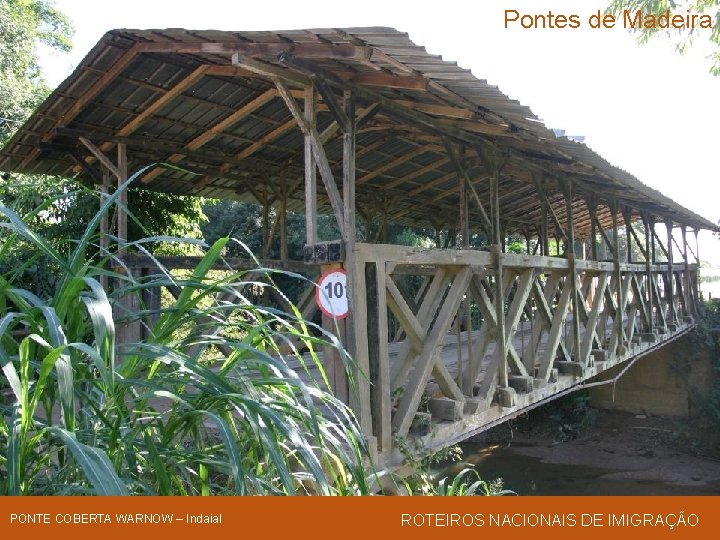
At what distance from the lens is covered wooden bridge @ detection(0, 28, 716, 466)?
3.07 meters

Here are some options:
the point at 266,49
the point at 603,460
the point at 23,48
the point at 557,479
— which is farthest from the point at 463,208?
the point at 23,48

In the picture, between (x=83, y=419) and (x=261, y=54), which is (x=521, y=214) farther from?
(x=83, y=419)

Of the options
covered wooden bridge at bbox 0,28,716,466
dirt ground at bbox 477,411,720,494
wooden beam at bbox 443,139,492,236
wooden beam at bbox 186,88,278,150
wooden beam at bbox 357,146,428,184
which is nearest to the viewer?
covered wooden bridge at bbox 0,28,716,466

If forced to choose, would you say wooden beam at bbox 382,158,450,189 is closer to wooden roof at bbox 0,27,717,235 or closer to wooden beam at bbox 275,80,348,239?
wooden roof at bbox 0,27,717,235

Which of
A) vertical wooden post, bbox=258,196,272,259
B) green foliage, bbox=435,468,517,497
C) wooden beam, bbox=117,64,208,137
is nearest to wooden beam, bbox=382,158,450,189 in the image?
vertical wooden post, bbox=258,196,272,259

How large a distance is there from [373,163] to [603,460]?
26.7 feet

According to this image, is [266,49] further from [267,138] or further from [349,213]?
[267,138]

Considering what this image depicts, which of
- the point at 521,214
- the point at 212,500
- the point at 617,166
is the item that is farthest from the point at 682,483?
the point at 212,500

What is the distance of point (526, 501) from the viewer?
181 centimetres

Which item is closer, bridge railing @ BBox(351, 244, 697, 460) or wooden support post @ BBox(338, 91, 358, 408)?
wooden support post @ BBox(338, 91, 358, 408)

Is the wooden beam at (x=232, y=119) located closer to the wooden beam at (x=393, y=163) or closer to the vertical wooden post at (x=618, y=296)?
the wooden beam at (x=393, y=163)

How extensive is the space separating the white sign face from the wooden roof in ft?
3.24

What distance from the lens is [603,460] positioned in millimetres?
11180

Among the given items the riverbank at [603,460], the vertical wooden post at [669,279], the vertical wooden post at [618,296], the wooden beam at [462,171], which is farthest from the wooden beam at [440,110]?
the vertical wooden post at [669,279]
